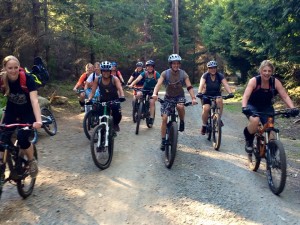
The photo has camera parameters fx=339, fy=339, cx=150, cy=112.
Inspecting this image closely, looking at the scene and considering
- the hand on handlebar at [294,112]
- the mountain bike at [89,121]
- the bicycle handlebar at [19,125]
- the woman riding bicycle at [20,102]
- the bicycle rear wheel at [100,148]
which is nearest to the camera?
the bicycle handlebar at [19,125]

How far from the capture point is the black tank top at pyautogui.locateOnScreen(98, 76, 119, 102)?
25.8ft

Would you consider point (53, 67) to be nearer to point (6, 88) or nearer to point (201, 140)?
point (201, 140)

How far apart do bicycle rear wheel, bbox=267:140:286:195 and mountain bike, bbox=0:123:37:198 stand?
12.9 ft

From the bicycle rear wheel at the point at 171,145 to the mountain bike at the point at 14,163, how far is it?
2.73 meters

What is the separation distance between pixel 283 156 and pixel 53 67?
20333mm

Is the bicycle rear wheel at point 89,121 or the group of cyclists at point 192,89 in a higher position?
the group of cyclists at point 192,89

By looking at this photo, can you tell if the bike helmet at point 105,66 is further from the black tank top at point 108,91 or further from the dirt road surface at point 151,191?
the dirt road surface at point 151,191

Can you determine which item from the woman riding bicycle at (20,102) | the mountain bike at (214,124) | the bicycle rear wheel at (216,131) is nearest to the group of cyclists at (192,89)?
the mountain bike at (214,124)

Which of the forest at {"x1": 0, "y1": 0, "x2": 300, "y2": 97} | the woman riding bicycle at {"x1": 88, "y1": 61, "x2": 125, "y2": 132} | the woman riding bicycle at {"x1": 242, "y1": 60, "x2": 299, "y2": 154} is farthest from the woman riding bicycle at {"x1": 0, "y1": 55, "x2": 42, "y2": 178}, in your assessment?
the forest at {"x1": 0, "y1": 0, "x2": 300, "y2": 97}

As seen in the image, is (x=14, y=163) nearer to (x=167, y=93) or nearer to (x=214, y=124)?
(x=167, y=93)

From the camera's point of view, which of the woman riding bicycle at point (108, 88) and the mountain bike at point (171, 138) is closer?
the mountain bike at point (171, 138)

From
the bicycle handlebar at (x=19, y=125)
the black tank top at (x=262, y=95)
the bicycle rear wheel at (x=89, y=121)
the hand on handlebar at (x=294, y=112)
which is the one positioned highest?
the black tank top at (x=262, y=95)

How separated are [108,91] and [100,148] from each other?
155cm

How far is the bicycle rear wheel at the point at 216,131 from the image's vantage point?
840cm
